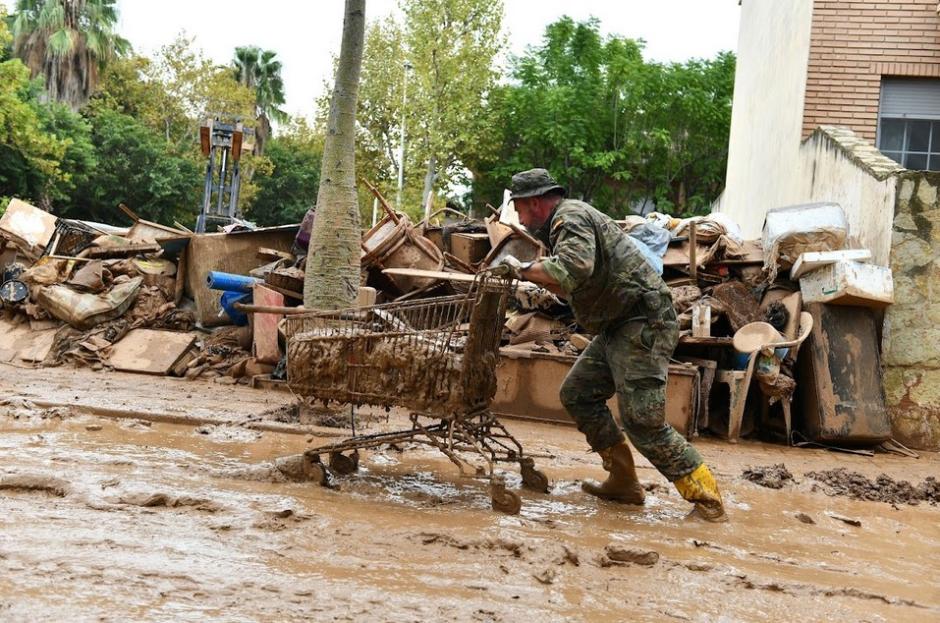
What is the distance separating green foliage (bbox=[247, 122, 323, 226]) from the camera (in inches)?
1756

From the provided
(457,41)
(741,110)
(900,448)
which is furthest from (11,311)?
(457,41)

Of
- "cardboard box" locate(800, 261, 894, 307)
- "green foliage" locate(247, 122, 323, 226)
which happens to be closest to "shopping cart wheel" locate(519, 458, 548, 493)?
"cardboard box" locate(800, 261, 894, 307)

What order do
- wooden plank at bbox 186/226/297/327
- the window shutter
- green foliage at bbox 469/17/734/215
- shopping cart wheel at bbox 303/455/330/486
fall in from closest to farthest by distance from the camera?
shopping cart wheel at bbox 303/455/330/486 < wooden plank at bbox 186/226/297/327 < the window shutter < green foliage at bbox 469/17/734/215

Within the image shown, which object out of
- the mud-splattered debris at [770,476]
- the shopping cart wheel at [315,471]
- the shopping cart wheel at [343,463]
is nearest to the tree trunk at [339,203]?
the shopping cart wheel at [343,463]

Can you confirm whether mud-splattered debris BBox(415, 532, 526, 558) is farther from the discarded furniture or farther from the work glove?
the discarded furniture

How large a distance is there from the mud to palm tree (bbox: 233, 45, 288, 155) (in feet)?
148

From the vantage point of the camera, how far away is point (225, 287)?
11.3m

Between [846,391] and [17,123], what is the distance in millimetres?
24721

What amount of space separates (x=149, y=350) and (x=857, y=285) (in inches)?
323

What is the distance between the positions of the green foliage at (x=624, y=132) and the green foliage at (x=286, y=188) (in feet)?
37.9

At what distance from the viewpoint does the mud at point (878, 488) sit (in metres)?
6.83

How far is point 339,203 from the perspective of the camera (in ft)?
30.7

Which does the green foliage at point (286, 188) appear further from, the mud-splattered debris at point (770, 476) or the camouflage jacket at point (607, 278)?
the camouflage jacket at point (607, 278)

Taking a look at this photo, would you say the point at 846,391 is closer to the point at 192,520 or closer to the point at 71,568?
the point at 192,520
